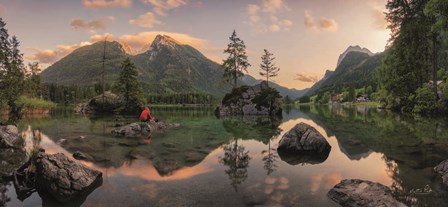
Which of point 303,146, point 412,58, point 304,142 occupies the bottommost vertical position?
point 303,146

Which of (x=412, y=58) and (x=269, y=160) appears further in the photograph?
(x=412, y=58)

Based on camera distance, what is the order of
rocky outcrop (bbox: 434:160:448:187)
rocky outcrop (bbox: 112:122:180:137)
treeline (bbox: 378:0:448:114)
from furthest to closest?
treeline (bbox: 378:0:448:114) < rocky outcrop (bbox: 112:122:180:137) < rocky outcrop (bbox: 434:160:448:187)

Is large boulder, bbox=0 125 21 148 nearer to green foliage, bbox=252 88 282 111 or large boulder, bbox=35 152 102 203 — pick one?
large boulder, bbox=35 152 102 203

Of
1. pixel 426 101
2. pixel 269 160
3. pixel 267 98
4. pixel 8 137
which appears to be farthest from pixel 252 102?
pixel 8 137

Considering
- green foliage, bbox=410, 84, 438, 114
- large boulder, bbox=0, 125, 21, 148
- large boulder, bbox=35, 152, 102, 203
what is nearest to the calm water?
large boulder, bbox=35, 152, 102, 203

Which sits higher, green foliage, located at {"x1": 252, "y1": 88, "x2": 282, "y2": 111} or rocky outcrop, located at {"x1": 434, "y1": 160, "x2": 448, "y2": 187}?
green foliage, located at {"x1": 252, "y1": 88, "x2": 282, "y2": 111}

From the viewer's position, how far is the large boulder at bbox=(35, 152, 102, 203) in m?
10.8

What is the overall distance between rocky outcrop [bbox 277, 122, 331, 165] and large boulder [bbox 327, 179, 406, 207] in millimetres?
6983

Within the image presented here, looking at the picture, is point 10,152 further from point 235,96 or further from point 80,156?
point 235,96

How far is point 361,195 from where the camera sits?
1003 centimetres

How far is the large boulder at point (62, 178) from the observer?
35.6 feet

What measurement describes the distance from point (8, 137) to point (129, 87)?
4866cm
